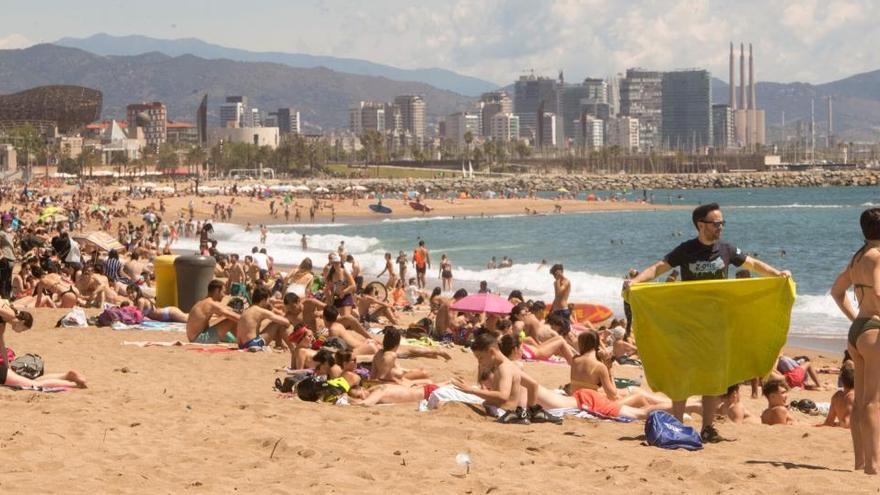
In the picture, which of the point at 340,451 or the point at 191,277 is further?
the point at 191,277

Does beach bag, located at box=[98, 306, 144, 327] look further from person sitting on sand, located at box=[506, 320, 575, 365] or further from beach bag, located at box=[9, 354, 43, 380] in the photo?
beach bag, located at box=[9, 354, 43, 380]

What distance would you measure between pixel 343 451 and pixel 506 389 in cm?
181

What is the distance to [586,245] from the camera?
5016 centimetres

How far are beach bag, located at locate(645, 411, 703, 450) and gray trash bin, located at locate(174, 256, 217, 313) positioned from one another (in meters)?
8.48

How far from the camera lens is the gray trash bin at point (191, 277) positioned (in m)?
14.7

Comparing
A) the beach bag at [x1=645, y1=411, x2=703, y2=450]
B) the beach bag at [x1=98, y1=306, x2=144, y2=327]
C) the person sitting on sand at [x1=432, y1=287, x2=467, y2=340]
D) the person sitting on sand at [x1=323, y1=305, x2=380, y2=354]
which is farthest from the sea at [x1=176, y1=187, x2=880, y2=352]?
the beach bag at [x1=645, y1=411, x2=703, y2=450]

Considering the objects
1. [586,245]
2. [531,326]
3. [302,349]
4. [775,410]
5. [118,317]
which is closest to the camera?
[775,410]

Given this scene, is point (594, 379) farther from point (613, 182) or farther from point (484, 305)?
point (613, 182)

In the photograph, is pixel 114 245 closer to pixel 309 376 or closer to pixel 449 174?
pixel 309 376

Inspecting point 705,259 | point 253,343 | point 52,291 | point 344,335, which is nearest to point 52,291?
point 52,291

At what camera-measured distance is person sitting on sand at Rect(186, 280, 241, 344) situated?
1223cm

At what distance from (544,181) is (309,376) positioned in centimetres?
13925

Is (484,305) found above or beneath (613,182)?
above

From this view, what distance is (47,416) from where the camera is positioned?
7.43 meters
